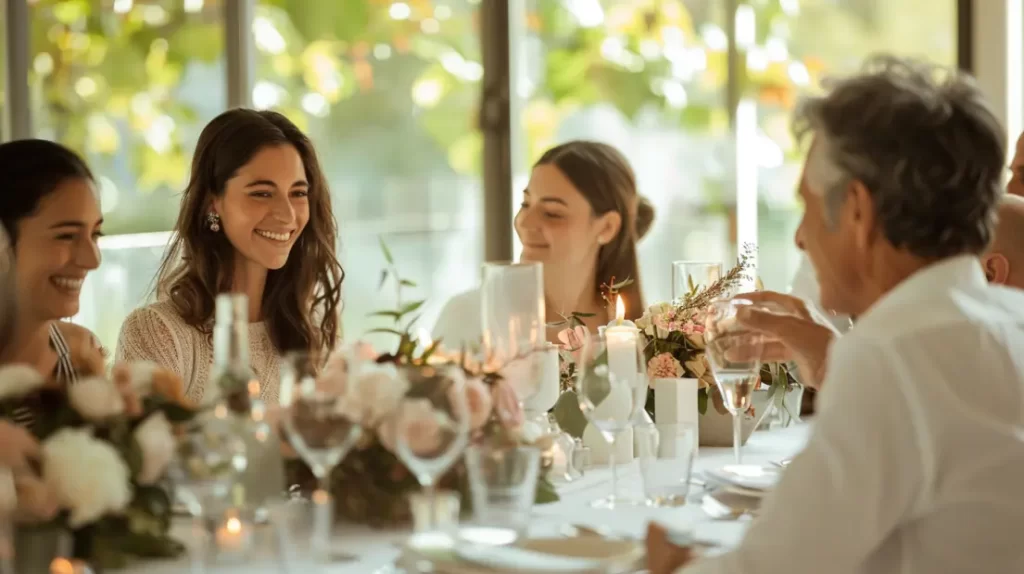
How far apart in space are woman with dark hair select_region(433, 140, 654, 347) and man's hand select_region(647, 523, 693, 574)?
2109 mm

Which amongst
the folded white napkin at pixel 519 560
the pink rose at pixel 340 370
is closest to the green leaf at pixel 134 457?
the pink rose at pixel 340 370

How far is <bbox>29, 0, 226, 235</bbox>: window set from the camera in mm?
4461

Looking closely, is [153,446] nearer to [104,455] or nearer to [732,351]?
[104,455]

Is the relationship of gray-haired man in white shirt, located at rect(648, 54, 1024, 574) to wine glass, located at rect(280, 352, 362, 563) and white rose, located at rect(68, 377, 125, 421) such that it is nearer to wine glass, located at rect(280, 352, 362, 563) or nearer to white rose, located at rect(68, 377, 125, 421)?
wine glass, located at rect(280, 352, 362, 563)

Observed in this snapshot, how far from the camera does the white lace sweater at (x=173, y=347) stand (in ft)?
9.75

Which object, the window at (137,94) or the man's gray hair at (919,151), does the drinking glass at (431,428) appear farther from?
the window at (137,94)

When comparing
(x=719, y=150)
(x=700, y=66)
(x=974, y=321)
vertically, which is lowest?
(x=974, y=321)

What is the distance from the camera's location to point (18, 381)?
162 cm

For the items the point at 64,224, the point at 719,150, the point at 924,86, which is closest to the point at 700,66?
the point at 719,150

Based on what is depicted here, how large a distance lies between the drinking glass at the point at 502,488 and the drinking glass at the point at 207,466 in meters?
0.30

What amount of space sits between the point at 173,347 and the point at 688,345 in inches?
47.0

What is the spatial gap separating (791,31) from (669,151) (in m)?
0.68

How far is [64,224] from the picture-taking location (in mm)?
2543

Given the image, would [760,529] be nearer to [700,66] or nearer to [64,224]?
[64,224]
